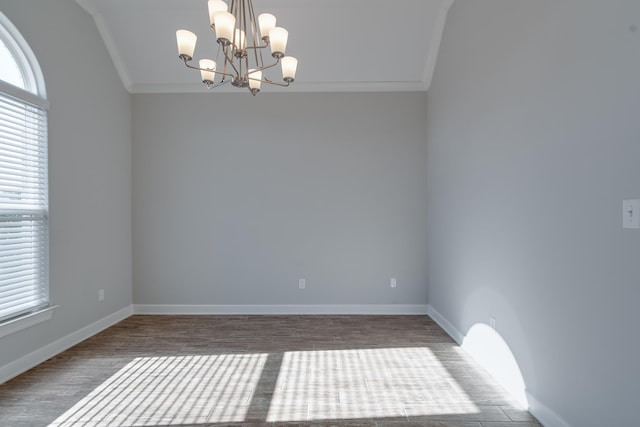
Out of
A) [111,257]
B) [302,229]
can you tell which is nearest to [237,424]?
[302,229]

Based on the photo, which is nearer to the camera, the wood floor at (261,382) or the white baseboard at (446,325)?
the wood floor at (261,382)

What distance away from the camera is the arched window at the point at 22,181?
2.47 meters

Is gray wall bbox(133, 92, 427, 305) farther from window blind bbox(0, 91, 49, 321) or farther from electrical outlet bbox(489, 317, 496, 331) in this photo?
electrical outlet bbox(489, 317, 496, 331)

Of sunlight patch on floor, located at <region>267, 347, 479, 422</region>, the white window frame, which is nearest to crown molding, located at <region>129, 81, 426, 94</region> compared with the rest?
the white window frame

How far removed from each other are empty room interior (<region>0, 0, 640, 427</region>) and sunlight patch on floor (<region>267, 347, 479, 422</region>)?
0.06ft

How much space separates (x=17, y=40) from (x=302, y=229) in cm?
307

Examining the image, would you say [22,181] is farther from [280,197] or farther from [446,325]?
[446,325]

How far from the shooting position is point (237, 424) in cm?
195

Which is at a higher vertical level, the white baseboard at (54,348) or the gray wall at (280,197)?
the gray wall at (280,197)

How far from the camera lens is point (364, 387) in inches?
93.0

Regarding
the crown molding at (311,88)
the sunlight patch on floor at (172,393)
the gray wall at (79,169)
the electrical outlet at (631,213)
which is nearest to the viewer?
the electrical outlet at (631,213)

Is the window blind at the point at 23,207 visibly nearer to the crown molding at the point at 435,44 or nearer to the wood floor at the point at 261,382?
the wood floor at the point at 261,382

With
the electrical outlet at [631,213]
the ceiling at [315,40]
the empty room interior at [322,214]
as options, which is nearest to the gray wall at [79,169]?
the empty room interior at [322,214]

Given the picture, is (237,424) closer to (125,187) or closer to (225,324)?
(225,324)
